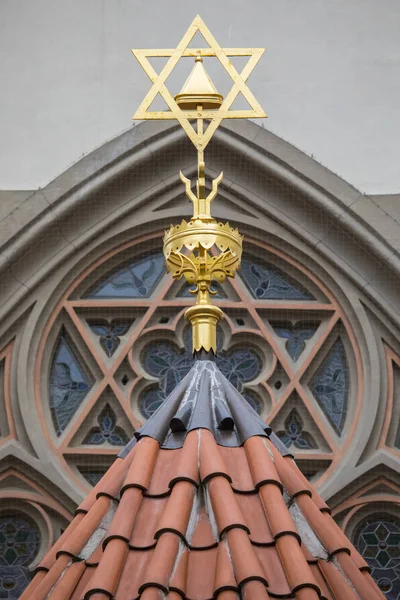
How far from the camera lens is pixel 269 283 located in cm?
1089

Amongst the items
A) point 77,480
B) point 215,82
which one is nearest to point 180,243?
point 77,480

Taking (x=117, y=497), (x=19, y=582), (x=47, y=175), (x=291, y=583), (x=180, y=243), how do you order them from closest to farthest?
(x=291, y=583) < (x=117, y=497) < (x=180, y=243) < (x=19, y=582) < (x=47, y=175)

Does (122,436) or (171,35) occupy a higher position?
(171,35)

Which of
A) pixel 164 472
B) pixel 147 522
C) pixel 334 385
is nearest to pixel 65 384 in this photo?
pixel 334 385

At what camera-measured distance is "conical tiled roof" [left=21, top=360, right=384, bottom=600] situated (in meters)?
6.37

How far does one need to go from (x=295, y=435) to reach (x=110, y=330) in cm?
130

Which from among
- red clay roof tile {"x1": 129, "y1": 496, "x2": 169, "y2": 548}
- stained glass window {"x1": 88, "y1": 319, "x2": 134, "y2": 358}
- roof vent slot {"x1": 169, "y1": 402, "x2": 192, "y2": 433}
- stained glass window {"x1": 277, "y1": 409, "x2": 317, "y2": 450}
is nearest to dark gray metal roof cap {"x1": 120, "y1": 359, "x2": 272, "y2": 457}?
roof vent slot {"x1": 169, "y1": 402, "x2": 192, "y2": 433}

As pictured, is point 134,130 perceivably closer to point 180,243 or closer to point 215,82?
point 215,82

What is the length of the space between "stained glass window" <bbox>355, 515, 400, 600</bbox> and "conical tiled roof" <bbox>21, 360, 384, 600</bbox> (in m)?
2.73

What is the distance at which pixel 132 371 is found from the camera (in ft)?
34.2

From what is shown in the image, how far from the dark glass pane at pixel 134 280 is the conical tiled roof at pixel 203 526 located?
343cm

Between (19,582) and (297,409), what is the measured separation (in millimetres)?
1874

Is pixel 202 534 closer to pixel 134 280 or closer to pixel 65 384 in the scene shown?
pixel 65 384

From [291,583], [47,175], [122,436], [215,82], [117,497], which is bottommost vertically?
[291,583]
